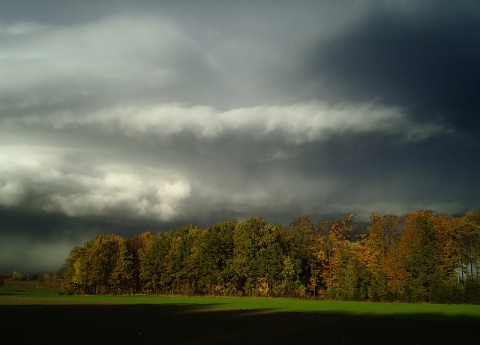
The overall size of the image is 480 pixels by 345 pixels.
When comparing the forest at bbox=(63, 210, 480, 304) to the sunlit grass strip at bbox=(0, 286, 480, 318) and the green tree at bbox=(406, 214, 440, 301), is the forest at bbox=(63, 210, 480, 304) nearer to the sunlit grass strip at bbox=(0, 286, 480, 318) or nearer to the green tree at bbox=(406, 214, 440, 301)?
the green tree at bbox=(406, 214, 440, 301)

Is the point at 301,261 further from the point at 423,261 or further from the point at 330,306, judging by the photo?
the point at 330,306

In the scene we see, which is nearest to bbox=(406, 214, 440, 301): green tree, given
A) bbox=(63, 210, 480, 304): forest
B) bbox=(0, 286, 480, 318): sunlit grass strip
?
bbox=(63, 210, 480, 304): forest

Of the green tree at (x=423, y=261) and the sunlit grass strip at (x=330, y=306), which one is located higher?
the green tree at (x=423, y=261)

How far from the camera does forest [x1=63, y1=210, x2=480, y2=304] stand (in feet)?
287

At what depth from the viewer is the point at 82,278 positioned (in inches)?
4926

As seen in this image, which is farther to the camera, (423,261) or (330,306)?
(423,261)

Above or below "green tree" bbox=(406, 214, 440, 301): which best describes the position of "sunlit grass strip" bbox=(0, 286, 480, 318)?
below

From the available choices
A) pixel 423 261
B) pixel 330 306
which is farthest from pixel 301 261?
pixel 330 306

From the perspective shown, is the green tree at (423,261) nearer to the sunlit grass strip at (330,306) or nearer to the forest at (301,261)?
the forest at (301,261)

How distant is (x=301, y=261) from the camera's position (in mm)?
101938


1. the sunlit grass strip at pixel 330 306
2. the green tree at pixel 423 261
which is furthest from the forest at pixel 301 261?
the sunlit grass strip at pixel 330 306

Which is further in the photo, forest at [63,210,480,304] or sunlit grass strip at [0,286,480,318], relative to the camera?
forest at [63,210,480,304]

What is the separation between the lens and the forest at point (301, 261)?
287 ft

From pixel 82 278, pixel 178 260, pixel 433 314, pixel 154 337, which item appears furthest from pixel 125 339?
pixel 82 278
